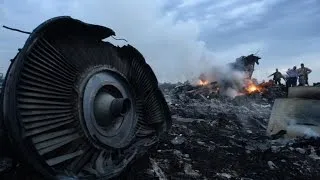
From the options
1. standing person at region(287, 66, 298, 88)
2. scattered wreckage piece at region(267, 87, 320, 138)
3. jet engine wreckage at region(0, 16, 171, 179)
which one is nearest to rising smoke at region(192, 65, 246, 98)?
standing person at region(287, 66, 298, 88)

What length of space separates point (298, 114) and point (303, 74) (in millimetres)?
11410

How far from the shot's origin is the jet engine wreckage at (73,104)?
3484 millimetres

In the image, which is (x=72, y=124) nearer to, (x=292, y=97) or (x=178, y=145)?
(x=178, y=145)

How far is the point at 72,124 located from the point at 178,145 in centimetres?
323

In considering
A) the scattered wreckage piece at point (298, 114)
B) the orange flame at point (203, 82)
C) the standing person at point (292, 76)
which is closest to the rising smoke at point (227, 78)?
the orange flame at point (203, 82)

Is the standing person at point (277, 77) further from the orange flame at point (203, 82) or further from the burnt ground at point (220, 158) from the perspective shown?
the burnt ground at point (220, 158)

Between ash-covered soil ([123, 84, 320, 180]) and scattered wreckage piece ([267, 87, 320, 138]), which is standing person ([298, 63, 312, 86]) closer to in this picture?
scattered wreckage piece ([267, 87, 320, 138])

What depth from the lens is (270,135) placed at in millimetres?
9609

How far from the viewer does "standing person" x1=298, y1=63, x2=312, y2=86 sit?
Result: 64.4 ft

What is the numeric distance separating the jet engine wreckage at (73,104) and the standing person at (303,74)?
15879mm

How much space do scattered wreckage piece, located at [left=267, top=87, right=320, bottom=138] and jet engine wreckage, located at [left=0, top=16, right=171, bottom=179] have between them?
15.0 feet

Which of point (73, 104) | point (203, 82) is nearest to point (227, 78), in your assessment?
point (203, 82)

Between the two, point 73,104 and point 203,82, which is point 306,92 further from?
point 203,82

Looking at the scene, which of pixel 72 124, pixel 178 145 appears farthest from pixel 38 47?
pixel 178 145
